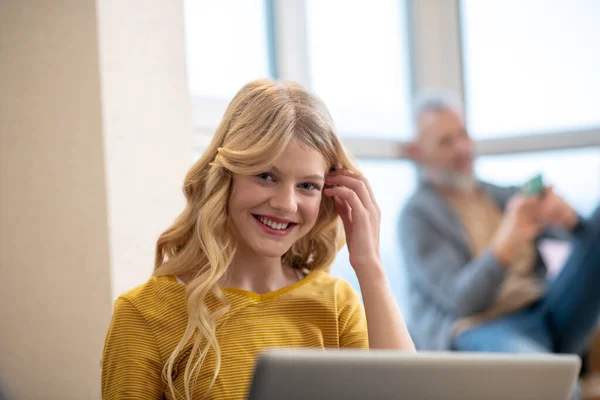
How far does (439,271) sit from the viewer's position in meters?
3.27

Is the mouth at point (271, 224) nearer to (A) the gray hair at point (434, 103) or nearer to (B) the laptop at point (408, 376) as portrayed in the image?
(B) the laptop at point (408, 376)

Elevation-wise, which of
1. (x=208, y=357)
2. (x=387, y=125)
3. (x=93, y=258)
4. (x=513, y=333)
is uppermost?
(x=387, y=125)

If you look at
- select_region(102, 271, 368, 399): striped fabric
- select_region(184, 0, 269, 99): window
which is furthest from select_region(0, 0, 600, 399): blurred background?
select_region(102, 271, 368, 399): striped fabric

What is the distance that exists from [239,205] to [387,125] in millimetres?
2417

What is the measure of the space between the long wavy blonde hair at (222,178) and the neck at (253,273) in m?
0.04

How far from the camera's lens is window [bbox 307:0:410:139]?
3.57 meters

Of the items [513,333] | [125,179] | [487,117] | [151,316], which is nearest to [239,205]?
[151,316]

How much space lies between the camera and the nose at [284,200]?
4.65 ft

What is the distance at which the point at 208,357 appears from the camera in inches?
54.6

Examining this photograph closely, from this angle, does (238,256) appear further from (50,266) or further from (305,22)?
(305,22)

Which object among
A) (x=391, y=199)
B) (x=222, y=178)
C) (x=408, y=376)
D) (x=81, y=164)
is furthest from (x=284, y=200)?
(x=391, y=199)

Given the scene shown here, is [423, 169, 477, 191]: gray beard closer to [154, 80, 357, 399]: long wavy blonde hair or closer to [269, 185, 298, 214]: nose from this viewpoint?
[154, 80, 357, 399]: long wavy blonde hair

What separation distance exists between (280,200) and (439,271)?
1.97m

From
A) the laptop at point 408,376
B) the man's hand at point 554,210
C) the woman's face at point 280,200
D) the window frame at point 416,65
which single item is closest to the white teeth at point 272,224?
the woman's face at point 280,200
